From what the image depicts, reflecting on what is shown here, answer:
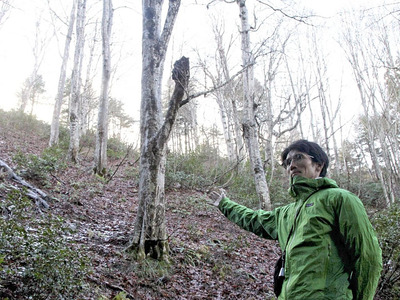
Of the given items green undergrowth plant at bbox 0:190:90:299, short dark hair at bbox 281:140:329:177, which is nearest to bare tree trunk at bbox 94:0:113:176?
green undergrowth plant at bbox 0:190:90:299

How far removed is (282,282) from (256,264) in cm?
437

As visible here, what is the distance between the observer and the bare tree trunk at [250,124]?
856cm

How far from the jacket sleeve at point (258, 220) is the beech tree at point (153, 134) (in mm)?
2047

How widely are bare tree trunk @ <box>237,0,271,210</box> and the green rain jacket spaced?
6.72 m

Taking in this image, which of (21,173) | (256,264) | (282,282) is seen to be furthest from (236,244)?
(21,173)

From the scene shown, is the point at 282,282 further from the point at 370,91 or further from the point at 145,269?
the point at 370,91

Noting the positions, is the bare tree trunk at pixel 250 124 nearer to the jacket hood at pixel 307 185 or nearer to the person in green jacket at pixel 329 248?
the jacket hood at pixel 307 185

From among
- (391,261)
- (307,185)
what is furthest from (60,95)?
(307,185)

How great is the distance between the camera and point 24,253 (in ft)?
9.52

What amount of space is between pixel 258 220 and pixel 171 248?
2.99m

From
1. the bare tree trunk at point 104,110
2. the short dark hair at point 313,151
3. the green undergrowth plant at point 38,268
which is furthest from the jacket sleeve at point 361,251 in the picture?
the bare tree trunk at point 104,110

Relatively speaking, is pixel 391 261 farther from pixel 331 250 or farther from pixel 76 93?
pixel 76 93

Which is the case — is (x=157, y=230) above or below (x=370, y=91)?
below

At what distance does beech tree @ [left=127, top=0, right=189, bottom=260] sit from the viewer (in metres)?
4.57
